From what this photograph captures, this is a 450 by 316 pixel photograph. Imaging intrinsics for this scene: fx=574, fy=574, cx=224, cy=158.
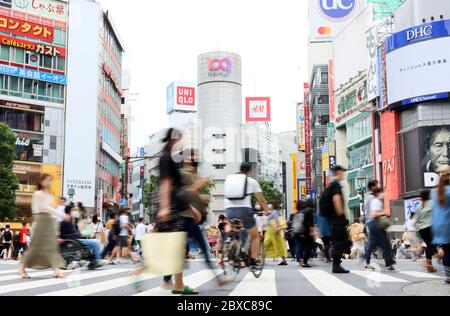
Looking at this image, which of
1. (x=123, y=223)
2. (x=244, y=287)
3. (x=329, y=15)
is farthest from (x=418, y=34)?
(x=244, y=287)

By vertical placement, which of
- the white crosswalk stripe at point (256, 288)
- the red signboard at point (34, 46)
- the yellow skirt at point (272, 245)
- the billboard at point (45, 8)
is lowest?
the white crosswalk stripe at point (256, 288)

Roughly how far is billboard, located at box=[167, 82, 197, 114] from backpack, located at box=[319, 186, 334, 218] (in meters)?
126

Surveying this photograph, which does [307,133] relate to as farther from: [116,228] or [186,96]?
[186,96]

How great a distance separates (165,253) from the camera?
218 inches

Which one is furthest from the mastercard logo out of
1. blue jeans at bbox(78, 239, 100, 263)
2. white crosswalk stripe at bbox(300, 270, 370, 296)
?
white crosswalk stripe at bbox(300, 270, 370, 296)

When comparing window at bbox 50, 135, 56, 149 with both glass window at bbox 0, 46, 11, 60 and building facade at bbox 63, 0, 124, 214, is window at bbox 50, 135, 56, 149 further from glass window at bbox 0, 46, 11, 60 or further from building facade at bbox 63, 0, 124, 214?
glass window at bbox 0, 46, 11, 60

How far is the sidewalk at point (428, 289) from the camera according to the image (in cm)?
635

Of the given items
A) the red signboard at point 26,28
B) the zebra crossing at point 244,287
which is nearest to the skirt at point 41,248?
the zebra crossing at point 244,287

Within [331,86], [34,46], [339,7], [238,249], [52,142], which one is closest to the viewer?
[238,249]

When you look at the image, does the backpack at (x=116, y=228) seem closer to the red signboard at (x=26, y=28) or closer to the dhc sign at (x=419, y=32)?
the dhc sign at (x=419, y=32)

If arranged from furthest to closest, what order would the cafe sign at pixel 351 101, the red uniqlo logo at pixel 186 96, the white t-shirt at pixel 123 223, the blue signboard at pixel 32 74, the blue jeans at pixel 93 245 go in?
1. the red uniqlo logo at pixel 186 96
2. the cafe sign at pixel 351 101
3. the blue signboard at pixel 32 74
4. the white t-shirt at pixel 123 223
5. the blue jeans at pixel 93 245

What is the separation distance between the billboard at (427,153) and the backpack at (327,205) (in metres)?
33.9

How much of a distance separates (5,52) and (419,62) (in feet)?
105
